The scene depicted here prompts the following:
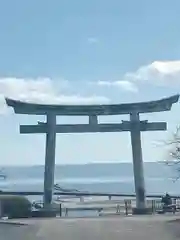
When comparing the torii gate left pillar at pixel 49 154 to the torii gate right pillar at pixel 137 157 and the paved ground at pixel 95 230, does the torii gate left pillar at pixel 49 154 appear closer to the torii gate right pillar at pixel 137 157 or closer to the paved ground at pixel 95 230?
the torii gate right pillar at pixel 137 157

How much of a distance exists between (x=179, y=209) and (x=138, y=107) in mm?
6249

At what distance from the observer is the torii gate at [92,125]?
2650 centimetres

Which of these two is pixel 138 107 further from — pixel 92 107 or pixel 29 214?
pixel 29 214

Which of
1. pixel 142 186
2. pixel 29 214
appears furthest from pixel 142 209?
pixel 29 214

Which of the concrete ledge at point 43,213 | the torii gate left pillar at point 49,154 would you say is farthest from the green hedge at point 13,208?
the torii gate left pillar at point 49,154

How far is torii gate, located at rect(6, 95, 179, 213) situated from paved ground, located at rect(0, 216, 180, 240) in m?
5.17

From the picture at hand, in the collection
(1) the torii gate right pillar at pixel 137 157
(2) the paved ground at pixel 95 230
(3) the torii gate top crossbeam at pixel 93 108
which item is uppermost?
(3) the torii gate top crossbeam at pixel 93 108

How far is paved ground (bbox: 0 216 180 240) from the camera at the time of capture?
1692 centimetres

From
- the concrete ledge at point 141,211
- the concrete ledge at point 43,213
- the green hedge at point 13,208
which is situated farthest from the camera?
the concrete ledge at point 141,211

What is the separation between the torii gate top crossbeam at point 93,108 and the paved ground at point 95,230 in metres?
5.91

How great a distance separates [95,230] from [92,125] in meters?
8.88

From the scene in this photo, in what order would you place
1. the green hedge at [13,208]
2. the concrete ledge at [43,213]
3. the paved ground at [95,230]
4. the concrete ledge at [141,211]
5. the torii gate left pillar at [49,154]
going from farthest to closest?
the concrete ledge at [141,211], the torii gate left pillar at [49,154], the concrete ledge at [43,213], the green hedge at [13,208], the paved ground at [95,230]

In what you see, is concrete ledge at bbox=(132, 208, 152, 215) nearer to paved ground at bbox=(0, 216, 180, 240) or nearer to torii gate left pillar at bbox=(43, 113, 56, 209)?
torii gate left pillar at bbox=(43, 113, 56, 209)

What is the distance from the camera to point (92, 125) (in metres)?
27.0
